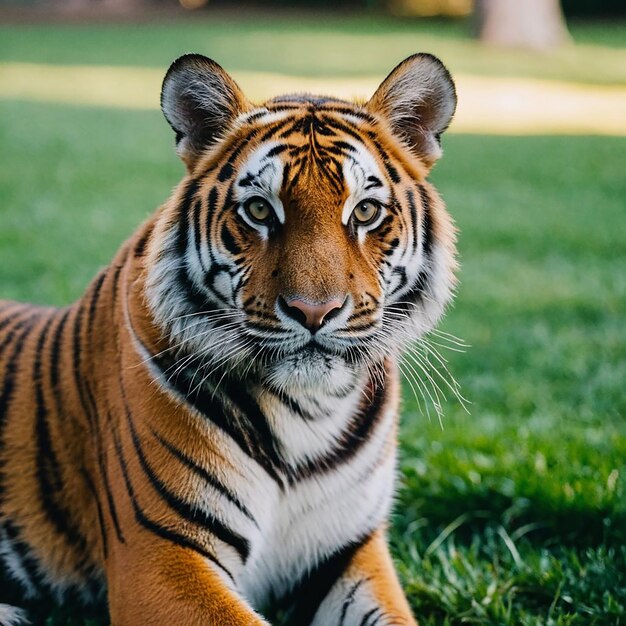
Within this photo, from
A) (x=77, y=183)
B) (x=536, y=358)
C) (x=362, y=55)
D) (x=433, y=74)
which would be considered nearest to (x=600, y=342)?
(x=536, y=358)

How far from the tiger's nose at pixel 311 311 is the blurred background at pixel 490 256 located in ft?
1.11

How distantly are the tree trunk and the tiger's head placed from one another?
61.3 feet

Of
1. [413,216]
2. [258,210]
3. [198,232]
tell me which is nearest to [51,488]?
[198,232]

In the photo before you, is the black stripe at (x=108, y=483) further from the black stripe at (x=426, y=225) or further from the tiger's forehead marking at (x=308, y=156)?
the black stripe at (x=426, y=225)

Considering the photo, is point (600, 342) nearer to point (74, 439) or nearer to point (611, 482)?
point (611, 482)

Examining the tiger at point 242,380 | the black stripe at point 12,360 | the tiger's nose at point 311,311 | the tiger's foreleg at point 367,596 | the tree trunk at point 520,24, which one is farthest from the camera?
the tree trunk at point 520,24

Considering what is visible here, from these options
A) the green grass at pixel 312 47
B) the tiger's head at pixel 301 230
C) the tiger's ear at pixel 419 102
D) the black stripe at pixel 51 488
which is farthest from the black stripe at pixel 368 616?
the green grass at pixel 312 47

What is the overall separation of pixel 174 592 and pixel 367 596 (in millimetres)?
515

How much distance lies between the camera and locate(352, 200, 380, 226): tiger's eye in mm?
2075

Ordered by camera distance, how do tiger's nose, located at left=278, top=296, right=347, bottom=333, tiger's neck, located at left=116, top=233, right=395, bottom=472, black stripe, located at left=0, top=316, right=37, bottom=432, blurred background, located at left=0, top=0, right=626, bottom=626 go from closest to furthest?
tiger's nose, located at left=278, top=296, right=347, bottom=333, tiger's neck, located at left=116, top=233, right=395, bottom=472, black stripe, located at left=0, top=316, right=37, bottom=432, blurred background, located at left=0, top=0, right=626, bottom=626

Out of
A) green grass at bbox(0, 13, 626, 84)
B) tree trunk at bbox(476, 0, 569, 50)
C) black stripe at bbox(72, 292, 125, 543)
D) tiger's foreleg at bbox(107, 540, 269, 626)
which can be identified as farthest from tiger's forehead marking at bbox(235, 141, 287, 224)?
tree trunk at bbox(476, 0, 569, 50)

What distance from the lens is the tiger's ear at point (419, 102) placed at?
226 centimetres

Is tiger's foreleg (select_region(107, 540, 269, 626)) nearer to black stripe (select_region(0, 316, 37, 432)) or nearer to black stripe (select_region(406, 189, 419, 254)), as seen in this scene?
black stripe (select_region(0, 316, 37, 432))

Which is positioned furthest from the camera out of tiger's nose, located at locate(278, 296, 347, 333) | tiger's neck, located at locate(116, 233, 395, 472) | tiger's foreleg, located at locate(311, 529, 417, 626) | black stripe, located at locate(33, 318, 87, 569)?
black stripe, located at locate(33, 318, 87, 569)
